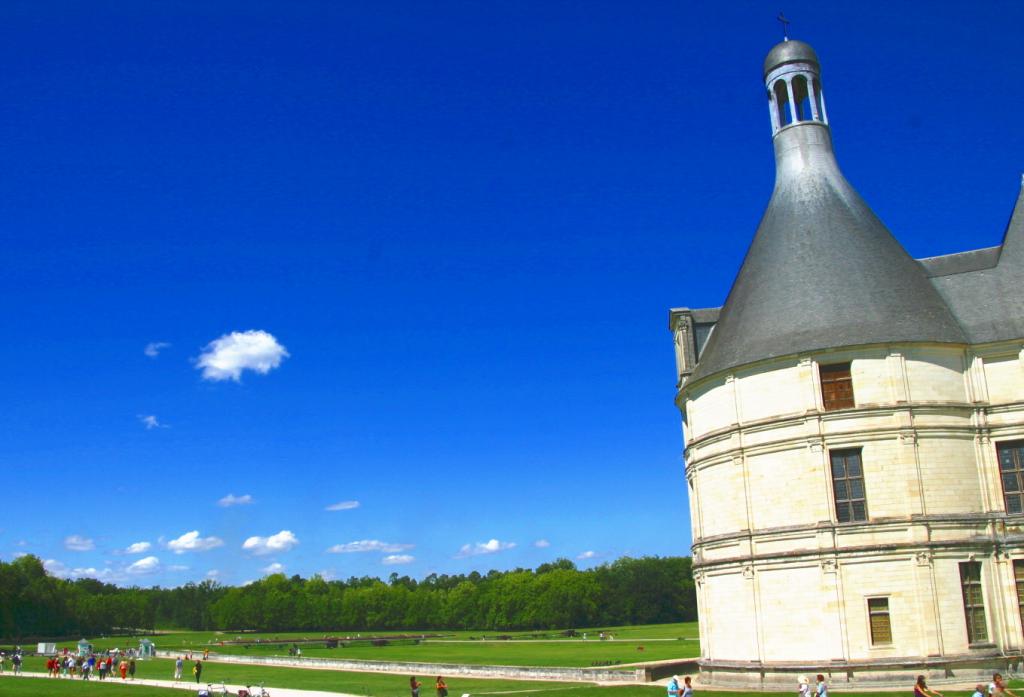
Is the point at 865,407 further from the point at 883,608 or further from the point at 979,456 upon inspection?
the point at 883,608

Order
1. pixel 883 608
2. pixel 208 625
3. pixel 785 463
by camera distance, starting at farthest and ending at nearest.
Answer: pixel 208 625
pixel 785 463
pixel 883 608

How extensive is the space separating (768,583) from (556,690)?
8.62 m

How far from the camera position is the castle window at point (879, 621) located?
27203 millimetres

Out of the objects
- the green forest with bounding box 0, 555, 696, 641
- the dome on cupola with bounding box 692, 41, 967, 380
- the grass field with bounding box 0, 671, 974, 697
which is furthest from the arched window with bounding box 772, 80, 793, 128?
the green forest with bounding box 0, 555, 696, 641

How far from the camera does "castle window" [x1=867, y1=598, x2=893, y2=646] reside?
2720cm

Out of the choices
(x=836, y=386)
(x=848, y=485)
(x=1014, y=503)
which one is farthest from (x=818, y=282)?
(x=1014, y=503)

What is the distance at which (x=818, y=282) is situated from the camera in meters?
31.0

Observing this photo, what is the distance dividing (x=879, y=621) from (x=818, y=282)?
38.0 feet

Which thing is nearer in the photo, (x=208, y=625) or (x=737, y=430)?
(x=737, y=430)

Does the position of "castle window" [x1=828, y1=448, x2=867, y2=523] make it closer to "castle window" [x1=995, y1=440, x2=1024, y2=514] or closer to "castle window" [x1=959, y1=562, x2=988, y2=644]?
"castle window" [x1=959, y1=562, x2=988, y2=644]

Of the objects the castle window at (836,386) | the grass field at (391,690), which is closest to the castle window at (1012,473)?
the castle window at (836,386)

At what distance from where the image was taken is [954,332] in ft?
97.5

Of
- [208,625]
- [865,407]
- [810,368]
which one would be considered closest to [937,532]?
[865,407]

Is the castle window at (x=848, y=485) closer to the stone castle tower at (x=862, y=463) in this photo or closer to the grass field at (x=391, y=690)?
the stone castle tower at (x=862, y=463)
